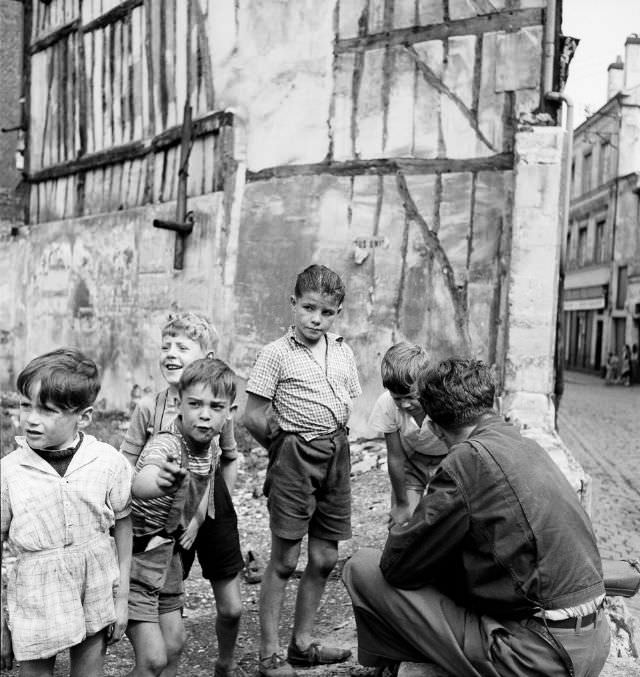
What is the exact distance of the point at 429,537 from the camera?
253 cm

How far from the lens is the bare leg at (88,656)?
246 centimetres

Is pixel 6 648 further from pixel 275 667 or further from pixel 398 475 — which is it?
pixel 398 475

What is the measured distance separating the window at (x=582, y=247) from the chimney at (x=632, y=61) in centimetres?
709

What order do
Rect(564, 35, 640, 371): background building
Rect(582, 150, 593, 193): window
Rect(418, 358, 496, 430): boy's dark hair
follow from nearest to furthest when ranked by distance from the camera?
Rect(418, 358, 496, 430): boy's dark hair
Rect(564, 35, 640, 371): background building
Rect(582, 150, 593, 193): window

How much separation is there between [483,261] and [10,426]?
6180 millimetres

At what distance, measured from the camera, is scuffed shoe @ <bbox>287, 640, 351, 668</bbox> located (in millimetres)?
3328

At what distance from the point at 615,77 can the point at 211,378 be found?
104 feet

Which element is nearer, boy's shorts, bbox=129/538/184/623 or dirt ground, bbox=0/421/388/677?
boy's shorts, bbox=129/538/184/623

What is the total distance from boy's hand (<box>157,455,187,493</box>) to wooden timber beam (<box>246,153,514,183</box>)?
5.13 meters

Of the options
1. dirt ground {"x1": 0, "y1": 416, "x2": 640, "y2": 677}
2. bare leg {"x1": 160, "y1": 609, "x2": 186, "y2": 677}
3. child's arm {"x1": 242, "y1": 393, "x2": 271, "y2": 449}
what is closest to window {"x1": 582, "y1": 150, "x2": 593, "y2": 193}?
dirt ground {"x1": 0, "y1": 416, "x2": 640, "y2": 677}

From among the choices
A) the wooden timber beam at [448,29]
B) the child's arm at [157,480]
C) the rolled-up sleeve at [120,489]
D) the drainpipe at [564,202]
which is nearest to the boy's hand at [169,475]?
the child's arm at [157,480]

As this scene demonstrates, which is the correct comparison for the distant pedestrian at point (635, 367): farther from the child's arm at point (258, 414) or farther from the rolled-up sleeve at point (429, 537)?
the rolled-up sleeve at point (429, 537)

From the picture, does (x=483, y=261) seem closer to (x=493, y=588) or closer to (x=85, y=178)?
(x=493, y=588)

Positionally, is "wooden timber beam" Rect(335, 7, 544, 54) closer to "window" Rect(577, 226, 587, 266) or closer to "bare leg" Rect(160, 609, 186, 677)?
"bare leg" Rect(160, 609, 186, 677)
